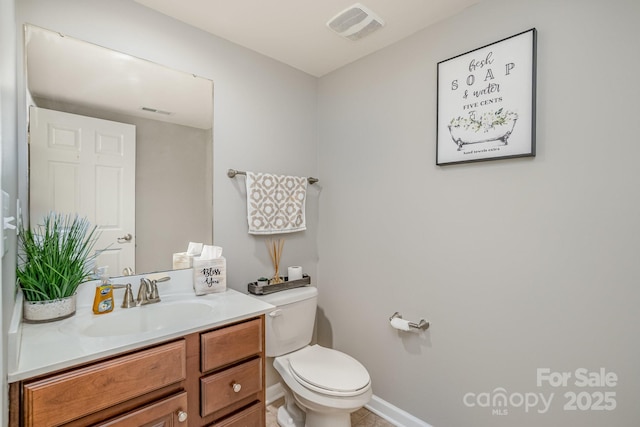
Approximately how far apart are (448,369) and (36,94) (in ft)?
7.72

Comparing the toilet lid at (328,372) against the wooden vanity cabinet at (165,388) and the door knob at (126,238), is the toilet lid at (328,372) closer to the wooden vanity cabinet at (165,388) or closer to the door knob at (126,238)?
the wooden vanity cabinet at (165,388)

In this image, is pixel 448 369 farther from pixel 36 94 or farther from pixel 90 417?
pixel 36 94

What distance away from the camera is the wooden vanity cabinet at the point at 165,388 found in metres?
0.91

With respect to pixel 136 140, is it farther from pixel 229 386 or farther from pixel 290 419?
pixel 290 419

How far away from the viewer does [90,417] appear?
99 cm

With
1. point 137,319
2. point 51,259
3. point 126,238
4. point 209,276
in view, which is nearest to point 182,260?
point 209,276

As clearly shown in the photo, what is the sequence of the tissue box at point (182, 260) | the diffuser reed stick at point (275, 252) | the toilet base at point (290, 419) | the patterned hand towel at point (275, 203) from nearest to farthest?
1. the tissue box at point (182, 260)
2. the toilet base at point (290, 419)
3. the patterned hand towel at point (275, 203)
4. the diffuser reed stick at point (275, 252)

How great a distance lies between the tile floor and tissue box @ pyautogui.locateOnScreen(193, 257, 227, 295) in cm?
89

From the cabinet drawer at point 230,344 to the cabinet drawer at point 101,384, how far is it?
3.6 inches

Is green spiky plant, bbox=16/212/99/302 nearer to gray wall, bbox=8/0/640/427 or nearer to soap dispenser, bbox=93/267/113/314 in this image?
soap dispenser, bbox=93/267/113/314

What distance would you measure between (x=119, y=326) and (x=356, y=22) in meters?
1.90

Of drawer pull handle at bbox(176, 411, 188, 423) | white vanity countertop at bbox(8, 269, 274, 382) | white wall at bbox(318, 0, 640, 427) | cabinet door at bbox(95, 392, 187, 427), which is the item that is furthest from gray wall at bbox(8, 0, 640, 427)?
drawer pull handle at bbox(176, 411, 188, 423)

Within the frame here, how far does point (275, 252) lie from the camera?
2117 mm

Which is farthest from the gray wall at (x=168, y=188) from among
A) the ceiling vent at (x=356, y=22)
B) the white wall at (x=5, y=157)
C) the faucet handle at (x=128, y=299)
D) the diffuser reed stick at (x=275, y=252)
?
the ceiling vent at (x=356, y=22)
